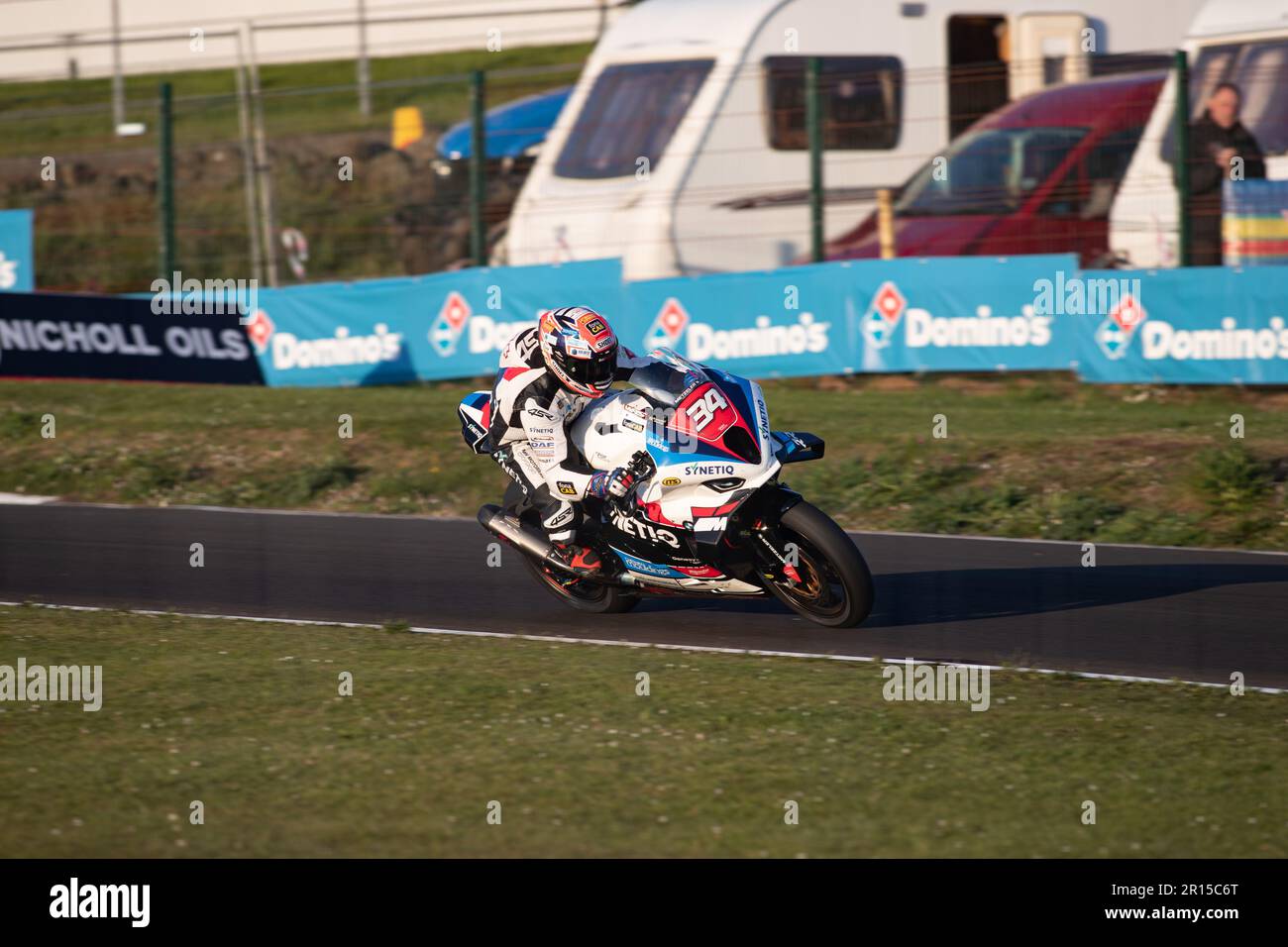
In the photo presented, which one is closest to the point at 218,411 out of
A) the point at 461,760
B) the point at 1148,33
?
the point at 461,760

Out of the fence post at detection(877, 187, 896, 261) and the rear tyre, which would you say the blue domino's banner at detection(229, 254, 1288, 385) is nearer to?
the fence post at detection(877, 187, 896, 261)

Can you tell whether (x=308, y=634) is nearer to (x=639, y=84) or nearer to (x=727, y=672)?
(x=727, y=672)

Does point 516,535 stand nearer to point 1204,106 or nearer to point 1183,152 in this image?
point 1183,152

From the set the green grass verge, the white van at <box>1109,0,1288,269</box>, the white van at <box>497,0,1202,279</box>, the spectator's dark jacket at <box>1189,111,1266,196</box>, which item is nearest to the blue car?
the green grass verge

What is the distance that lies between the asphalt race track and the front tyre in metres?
0.13

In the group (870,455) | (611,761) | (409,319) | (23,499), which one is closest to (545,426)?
(611,761)

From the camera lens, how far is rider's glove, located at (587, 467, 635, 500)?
28.1 feet

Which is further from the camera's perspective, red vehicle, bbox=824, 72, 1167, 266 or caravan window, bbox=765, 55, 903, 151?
caravan window, bbox=765, 55, 903, 151

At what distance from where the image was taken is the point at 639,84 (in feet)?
60.3

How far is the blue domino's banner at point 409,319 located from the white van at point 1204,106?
5086mm

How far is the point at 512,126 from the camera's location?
2486 cm

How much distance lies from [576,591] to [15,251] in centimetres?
1237

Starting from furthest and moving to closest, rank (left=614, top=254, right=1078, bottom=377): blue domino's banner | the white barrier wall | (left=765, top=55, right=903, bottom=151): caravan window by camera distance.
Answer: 1. the white barrier wall
2. (left=765, top=55, right=903, bottom=151): caravan window
3. (left=614, top=254, right=1078, bottom=377): blue domino's banner

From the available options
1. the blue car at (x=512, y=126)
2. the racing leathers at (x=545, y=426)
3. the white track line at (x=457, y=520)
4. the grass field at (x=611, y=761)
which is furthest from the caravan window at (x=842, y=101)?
the grass field at (x=611, y=761)
